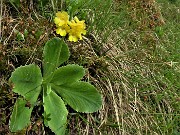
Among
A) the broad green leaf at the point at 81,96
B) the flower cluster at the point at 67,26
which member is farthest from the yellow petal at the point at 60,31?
the broad green leaf at the point at 81,96

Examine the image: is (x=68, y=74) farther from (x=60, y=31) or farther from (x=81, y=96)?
(x=60, y=31)

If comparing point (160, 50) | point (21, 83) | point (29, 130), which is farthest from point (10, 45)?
point (160, 50)

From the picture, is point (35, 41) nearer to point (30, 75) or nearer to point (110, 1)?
point (30, 75)

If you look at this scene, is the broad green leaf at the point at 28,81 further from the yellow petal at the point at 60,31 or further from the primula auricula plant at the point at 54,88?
the yellow petal at the point at 60,31

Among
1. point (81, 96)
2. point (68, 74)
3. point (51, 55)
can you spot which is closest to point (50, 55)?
point (51, 55)

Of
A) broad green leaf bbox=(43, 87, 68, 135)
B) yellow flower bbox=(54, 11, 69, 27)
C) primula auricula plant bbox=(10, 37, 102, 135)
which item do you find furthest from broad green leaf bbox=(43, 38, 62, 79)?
yellow flower bbox=(54, 11, 69, 27)

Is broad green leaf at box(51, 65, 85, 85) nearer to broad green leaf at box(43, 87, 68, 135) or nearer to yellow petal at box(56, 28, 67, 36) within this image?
broad green leaf at box(43, 87, 68, 135)

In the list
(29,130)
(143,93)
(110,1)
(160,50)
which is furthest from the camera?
(160,50)

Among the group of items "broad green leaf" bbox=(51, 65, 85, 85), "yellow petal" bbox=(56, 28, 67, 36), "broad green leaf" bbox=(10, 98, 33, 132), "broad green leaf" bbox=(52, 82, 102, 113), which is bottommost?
"broad green leaf" bbox=(10, 98, 33, 132)
